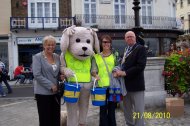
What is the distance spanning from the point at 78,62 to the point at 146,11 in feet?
85.3

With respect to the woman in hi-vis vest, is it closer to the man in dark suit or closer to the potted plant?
the man in dark suit

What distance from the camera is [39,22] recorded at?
27.2m

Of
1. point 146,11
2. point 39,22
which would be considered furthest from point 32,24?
point 146,11

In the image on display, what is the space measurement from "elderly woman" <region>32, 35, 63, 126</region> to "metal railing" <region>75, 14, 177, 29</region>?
21857 mm

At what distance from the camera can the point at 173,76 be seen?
868cm

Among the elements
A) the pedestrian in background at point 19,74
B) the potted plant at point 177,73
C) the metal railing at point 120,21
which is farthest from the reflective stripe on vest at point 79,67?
the metal railing at point 120,21

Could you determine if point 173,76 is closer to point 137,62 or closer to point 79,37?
point 137,62

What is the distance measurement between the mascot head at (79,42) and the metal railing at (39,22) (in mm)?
21347

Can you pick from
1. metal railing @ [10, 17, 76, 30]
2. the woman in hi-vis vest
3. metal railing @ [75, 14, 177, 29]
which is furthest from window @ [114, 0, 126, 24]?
the woman in hi-vis vest

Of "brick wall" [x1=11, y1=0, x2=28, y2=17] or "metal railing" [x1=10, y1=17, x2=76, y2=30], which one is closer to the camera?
"metal railing" [x1=10, y1=17, x2=76, y2=30]

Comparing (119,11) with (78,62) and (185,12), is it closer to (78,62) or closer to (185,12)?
(78,62)

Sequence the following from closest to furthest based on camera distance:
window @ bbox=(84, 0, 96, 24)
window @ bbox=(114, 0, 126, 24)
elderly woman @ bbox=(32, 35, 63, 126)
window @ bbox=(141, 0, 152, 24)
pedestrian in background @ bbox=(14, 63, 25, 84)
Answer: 1. elderly woman @ bbox=(32, 35, 63, 126)
2. pedestrian in background @ bbox=(14, 63, 25, 84)
3. window @ bbox=(84, 0, 96, 24)
4. window @ bbox=(114, 0, 126, 24)
5. window @ bbox=(141, 0, 152, 24)

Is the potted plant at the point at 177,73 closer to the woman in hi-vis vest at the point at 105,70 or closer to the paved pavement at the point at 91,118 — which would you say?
the paved pavement at the point at 91,118

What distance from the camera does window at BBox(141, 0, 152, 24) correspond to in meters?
30.3
